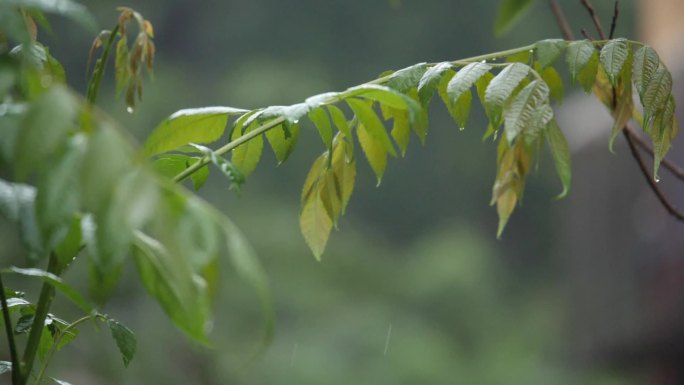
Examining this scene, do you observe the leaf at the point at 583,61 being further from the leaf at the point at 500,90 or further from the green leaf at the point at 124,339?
the green leaf at the point at 124,339

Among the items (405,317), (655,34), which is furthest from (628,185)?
(405,317)

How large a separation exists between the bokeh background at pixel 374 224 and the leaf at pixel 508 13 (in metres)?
5.71

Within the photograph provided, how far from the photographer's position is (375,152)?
695 mm

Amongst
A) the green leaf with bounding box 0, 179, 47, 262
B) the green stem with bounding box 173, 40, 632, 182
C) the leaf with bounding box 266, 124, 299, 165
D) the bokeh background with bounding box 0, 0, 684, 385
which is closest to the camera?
the green leaf with bounding box 0, 179, 47, 262

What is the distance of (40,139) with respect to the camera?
374 millimetres

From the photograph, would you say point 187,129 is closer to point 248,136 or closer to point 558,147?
point 248,136

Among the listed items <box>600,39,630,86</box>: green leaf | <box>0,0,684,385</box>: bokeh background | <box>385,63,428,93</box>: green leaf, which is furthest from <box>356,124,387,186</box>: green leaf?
<box>0,0,684,385</box>: bokeh background

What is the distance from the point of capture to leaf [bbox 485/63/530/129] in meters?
0.60

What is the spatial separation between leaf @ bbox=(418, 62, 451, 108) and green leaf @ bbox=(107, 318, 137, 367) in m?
0.23

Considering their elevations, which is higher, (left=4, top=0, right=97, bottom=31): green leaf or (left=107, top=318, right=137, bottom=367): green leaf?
(left=4, top=0, right=97, bottom=31): green leaf

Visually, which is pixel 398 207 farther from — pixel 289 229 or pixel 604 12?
pixel 604 12

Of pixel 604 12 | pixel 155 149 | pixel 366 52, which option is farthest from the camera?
pixel 366 52

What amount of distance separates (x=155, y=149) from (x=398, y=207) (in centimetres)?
1008

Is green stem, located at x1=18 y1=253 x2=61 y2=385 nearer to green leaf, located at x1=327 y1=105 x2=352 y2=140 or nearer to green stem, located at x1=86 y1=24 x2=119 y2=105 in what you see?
green stem, located at x1=86 y1=24 x2=119 y2=105
